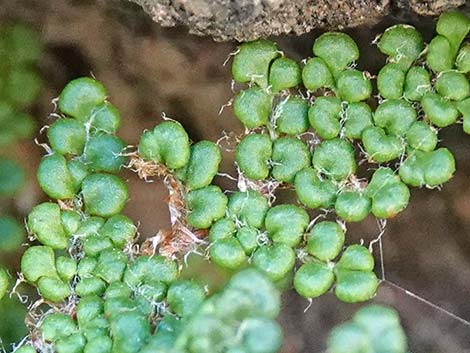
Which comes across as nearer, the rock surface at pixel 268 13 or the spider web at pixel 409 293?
the rock surface at pixel 268 13

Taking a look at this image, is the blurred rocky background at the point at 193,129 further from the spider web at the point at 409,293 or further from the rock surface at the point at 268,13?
the rock surface at the point at 268,13

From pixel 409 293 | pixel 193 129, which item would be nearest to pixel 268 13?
pixel 193 129

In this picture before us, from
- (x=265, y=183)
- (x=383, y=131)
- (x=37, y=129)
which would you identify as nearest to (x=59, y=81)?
(x=37, y=129)

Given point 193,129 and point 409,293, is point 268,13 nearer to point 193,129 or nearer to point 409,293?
point 193,129

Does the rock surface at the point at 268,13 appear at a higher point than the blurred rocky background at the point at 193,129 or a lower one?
higher

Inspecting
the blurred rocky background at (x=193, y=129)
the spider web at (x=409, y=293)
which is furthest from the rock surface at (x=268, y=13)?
the spider web at (x=409, y=293)

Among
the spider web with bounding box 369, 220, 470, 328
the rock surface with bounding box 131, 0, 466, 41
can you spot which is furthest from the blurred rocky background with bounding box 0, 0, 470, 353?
the rock surface with bounding box 131, 0, 466, 41
